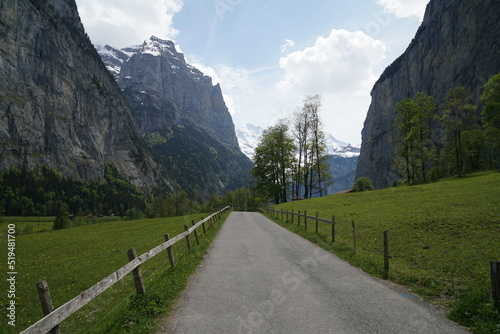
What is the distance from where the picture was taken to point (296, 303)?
6.89 metres

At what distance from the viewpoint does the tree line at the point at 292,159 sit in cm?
5334

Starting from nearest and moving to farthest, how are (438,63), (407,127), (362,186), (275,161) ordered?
(407,127), (275,161), (362,186), (438,63)

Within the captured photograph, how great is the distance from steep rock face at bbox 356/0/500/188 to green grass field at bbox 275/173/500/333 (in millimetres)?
33270

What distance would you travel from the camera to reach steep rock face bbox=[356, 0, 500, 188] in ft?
289

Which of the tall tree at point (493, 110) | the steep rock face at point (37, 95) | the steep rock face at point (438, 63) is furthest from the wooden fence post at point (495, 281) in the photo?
the steep rock face at point (37, 95)

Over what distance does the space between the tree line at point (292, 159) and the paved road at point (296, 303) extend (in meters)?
43.9

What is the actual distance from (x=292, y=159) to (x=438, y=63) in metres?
107

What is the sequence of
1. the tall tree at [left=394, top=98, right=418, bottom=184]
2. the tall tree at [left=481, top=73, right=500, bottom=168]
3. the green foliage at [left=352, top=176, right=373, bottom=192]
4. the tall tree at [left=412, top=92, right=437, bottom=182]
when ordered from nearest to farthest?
the tall tree at [left=481, top=73, right=500, bottom=168] → the tall tree at [left=412, top=92, right=437, bottom=182] → the tall tree at [left=394, top=98, right=418, bottom=184] → the green foliage at [left=352, top=176, right=373, bottom=192]

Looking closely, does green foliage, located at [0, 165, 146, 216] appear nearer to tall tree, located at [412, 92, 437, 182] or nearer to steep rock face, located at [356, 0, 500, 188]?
steep rock face, located at [356, 0, 500, 188]

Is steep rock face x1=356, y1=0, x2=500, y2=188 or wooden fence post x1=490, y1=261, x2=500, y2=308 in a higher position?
steep rock face x1=356, y1=0, x2=500, y2=188

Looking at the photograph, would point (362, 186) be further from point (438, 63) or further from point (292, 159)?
point (438, 63)

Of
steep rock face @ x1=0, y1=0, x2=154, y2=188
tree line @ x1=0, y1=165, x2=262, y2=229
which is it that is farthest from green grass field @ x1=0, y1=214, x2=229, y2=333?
steep rock face @ x1=0, y1=0, x2=154, y2=188

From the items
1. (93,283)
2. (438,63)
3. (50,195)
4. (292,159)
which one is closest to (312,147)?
(292,159)

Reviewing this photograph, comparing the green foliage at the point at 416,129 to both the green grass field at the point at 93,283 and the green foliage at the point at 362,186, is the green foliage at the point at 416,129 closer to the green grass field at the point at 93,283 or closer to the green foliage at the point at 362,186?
the green foliage at the point at 362,186
